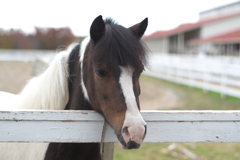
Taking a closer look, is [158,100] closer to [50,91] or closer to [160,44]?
[50,91]

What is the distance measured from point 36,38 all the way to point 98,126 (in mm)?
46656

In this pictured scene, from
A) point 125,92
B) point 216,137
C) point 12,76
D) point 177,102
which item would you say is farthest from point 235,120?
point 12,76

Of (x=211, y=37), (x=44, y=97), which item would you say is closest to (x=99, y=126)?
(x=44, y=97)

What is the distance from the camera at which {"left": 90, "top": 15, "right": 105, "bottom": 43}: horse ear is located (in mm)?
→ 1697

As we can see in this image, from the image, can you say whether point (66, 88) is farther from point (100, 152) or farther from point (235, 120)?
point (235, 120)

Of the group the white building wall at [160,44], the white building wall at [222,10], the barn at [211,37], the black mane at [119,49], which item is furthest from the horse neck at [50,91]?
the white building wall at [222,10]

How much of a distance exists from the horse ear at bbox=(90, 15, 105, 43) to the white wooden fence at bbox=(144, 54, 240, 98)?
17.9 feet

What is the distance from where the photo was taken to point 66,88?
2143 mm

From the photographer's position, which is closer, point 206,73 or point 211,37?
point 206,73

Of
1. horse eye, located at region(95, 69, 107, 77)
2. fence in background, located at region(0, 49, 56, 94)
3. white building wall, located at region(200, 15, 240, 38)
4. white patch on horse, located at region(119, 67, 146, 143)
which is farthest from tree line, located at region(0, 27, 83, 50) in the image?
white patch on horse, located at region(119, 67, 146, 143)

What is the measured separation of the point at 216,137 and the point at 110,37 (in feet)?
3.56

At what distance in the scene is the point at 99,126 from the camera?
163 centimetres

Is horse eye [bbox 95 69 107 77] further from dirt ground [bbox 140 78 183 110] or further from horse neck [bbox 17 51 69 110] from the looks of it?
dirt ground [bbox 140 78 183 110]

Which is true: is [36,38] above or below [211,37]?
below
